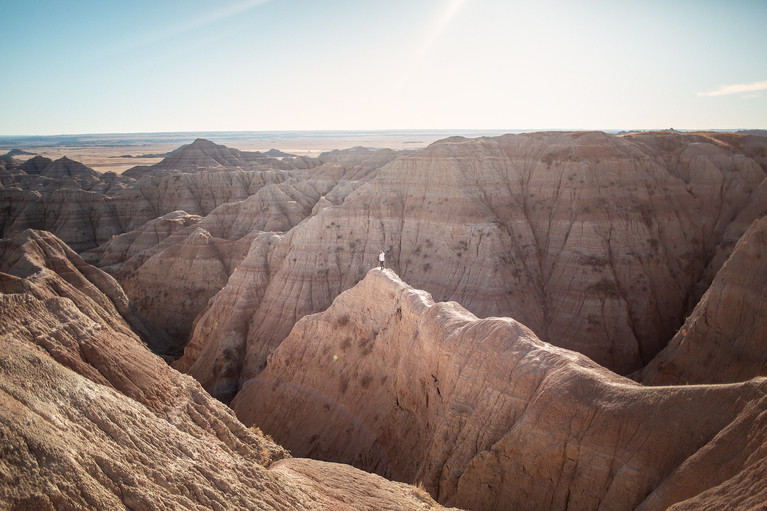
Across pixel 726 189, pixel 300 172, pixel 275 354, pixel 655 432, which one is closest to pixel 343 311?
pixel 275 354

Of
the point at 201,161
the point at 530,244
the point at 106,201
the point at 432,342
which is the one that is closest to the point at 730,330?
the point at 432,342

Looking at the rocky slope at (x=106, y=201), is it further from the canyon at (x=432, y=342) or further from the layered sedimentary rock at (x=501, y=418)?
the layered sedimentary rock at (x=501, y=418)

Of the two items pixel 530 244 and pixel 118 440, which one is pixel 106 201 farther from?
pixel 118 440

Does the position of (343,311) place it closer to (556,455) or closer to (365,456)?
(365,456)

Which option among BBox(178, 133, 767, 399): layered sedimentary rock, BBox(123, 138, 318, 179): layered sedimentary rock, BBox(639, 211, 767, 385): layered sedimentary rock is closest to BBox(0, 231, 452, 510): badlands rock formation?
BBox(639, 211, 767, 385): layered sedimentary rock

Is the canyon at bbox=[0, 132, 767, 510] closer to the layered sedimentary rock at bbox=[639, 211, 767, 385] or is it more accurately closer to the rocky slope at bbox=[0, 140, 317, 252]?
the layered sedimentary rock at bbox=[639, 211, 767, 385]

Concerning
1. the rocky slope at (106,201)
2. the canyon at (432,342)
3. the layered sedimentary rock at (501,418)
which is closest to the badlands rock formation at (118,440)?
the canyon at (432,342)
